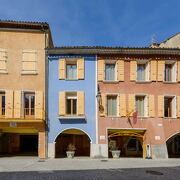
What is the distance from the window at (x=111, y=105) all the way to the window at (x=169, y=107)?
4.02 m

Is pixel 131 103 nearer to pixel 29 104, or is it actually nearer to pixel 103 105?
pixel 103 105

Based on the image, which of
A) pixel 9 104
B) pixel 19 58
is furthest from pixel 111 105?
pixel 19 58

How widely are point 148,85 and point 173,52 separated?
3.26 m

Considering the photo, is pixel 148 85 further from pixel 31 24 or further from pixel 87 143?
pixel 31 24

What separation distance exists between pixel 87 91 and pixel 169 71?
6772mm

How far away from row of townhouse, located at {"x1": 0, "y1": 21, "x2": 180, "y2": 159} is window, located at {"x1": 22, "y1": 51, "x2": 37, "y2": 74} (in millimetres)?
72

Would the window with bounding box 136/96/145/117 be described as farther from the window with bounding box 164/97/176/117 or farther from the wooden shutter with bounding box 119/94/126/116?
the window with bounding box 164/97/176/117

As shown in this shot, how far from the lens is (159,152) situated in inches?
525

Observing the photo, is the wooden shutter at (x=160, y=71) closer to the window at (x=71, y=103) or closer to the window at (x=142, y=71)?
the window at (x=142, y=71)

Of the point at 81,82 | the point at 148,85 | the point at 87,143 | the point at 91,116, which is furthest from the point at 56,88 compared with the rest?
the point at 148,85

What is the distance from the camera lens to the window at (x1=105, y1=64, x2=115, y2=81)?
566 inches

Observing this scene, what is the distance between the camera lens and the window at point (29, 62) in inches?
547

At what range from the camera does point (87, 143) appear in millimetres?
16297

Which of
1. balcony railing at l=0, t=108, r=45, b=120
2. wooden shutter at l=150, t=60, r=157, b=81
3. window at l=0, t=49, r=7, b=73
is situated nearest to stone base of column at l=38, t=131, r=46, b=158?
balcony railing at l=0, t=108, r=45, b=120
